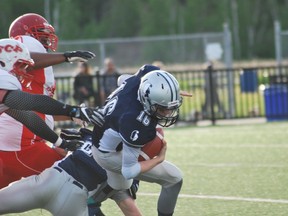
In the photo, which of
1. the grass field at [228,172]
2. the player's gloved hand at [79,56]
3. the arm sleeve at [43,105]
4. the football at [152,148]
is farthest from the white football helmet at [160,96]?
the grass field at [228,172]

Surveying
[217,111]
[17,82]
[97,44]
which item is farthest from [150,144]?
[97,44]

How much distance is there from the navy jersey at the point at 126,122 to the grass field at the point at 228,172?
1.80m

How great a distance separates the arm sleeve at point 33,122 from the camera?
6.21 meters

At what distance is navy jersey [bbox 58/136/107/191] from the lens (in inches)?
220

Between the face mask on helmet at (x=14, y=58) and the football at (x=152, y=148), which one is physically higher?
the face mask on helmet at (x=14, y=58)

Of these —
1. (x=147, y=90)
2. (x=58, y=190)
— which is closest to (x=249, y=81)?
(x=147, y=90)

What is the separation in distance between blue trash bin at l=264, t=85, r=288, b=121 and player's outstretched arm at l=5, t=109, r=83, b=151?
409 inches

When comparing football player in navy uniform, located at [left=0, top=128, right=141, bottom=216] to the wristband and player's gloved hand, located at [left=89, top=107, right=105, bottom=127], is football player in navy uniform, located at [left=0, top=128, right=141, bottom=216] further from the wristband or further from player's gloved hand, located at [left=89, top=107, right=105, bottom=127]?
the wristband

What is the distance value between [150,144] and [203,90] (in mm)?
11788

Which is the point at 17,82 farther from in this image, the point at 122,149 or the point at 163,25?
the point at 163,25

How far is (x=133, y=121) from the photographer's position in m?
5.80

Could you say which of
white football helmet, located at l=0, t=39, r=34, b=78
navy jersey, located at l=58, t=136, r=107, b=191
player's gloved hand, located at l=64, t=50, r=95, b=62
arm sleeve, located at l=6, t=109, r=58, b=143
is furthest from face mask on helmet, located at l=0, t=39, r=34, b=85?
navy jersey, located at l=58, t=136, r=107, b=191

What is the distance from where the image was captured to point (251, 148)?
1215 cm

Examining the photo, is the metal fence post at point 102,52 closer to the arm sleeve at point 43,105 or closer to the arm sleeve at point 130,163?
the arm sleeve at point 130,163
